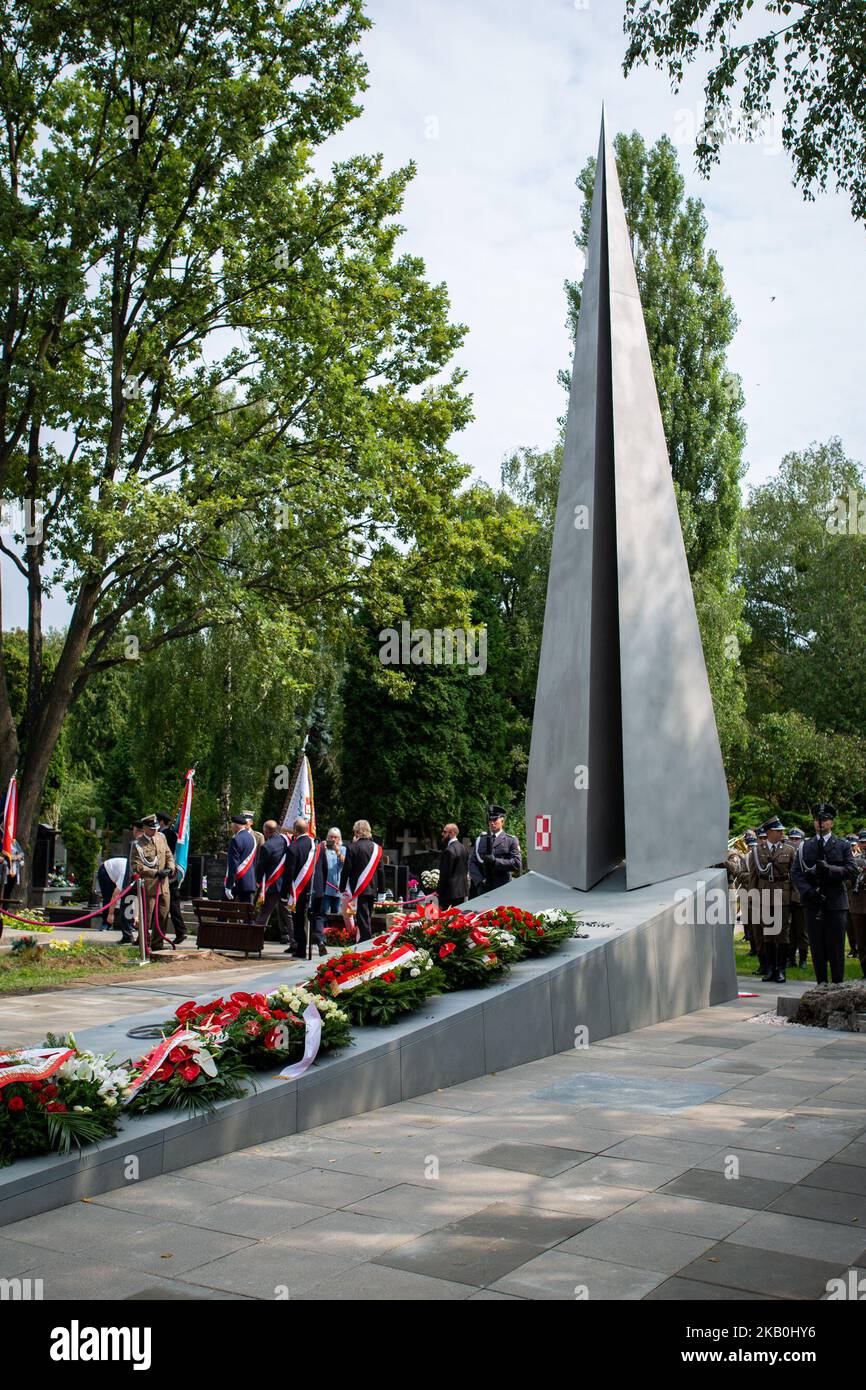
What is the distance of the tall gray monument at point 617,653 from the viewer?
12.6m

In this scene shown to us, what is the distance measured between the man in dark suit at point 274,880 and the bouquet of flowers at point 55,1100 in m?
9.41

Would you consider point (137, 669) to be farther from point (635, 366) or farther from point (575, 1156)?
point (575, 1156)

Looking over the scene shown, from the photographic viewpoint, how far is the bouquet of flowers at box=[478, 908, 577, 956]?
10.2 meters

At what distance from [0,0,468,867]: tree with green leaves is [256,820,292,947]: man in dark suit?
183 inches

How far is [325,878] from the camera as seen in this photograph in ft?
49.7

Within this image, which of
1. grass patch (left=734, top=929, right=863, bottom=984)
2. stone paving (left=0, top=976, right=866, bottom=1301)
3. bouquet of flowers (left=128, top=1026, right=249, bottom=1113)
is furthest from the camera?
grass patch (left=734, top=929, right=863, bottom=984)

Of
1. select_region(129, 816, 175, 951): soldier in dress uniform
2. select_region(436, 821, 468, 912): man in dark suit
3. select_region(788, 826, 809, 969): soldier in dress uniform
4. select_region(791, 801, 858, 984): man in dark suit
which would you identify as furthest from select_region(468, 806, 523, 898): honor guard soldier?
select_region(129, 816, 175, 951): soldier in dress uniform

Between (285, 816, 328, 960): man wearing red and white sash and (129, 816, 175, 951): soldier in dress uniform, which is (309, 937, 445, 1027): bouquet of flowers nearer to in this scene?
(285, 816, 328, 960): man wearing red and white sash

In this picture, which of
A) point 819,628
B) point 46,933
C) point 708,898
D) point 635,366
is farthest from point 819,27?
point 819,628

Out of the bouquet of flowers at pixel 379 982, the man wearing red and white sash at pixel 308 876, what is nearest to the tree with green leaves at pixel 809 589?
the man wearing red and white sash at pixel 308 876

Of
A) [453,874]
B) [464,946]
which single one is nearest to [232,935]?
[453,874]

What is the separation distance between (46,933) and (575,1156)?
15591 mm
